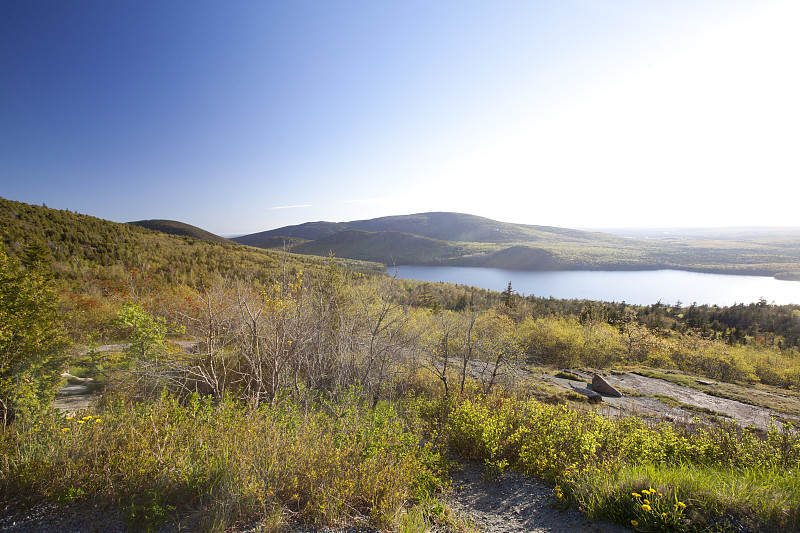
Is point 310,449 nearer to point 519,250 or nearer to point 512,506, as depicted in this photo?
point 512,506

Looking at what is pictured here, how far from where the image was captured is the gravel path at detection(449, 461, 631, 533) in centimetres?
333

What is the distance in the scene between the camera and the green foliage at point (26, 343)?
12.9 ft

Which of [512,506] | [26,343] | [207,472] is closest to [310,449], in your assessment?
[207,472]

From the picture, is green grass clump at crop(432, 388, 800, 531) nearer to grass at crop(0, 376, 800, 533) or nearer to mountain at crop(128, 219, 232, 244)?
grass at crop(0, 376, 800, 533)

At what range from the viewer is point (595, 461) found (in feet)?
13.6

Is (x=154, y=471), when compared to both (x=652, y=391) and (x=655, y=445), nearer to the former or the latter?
(x=655, y=445)

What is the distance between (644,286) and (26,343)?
9082 cm

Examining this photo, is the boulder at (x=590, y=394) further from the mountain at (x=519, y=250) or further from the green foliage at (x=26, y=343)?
the mountain at (x=519, y=250)

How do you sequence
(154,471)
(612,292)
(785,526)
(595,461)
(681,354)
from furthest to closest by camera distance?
1. (612,292)
2. (681,354)
3. (595,461)
4. (154,471)
5. (785,526)

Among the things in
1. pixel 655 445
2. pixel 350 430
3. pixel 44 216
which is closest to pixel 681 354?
pixel 655 445

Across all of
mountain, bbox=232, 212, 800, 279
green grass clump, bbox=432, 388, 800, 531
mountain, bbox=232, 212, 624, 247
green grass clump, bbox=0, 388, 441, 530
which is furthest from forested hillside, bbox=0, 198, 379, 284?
mountain, bbox=232, 212, 624, 247

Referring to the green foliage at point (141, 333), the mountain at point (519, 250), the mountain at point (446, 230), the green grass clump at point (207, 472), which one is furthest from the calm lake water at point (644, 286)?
the mountain at point (446, 230)

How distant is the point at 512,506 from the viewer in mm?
3986

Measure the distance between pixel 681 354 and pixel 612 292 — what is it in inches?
1944
